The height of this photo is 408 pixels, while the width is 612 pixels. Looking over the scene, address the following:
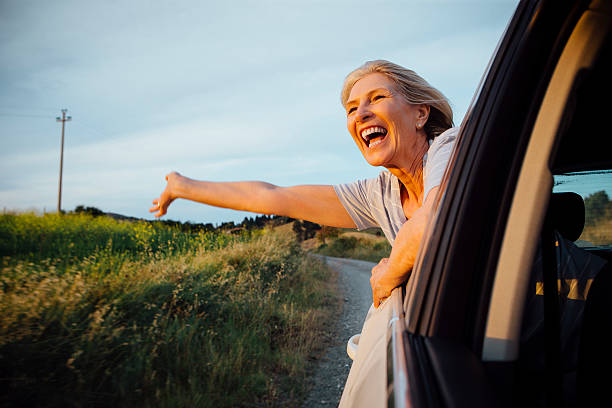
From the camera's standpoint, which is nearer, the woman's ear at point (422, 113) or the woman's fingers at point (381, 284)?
the woman's fingers at point (381, 284)

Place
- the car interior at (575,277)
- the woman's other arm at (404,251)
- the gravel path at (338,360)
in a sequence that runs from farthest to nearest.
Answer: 1. the gravel path at (338,360)
2. the woman's other arm at (404,251)
3. the car interior at (575,277)

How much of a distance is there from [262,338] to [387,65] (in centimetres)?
397

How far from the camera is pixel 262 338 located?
490 cm

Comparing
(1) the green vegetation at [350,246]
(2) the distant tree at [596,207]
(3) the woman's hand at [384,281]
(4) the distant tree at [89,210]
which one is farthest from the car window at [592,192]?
(1) the green vegetation at [350,246]

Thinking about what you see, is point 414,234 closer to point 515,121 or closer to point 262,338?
point 515,121

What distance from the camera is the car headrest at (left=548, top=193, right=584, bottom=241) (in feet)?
4.50

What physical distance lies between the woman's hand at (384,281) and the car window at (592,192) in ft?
3.02

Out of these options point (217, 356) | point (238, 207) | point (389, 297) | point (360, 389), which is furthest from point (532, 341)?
point (217, 356)

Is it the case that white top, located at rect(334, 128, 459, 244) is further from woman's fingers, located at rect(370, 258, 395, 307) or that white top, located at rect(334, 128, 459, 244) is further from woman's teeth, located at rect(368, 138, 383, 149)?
woman's fingers, located at rect(370, 258, 395, 307)

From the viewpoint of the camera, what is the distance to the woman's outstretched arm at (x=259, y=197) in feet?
7.88

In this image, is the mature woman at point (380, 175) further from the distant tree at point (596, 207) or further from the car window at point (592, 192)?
the distant tree at point (596, 207)

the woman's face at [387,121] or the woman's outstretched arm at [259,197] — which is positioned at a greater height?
the woman's face at [387,121]

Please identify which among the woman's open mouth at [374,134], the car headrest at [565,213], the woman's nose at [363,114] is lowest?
the car headrest at [565,213]

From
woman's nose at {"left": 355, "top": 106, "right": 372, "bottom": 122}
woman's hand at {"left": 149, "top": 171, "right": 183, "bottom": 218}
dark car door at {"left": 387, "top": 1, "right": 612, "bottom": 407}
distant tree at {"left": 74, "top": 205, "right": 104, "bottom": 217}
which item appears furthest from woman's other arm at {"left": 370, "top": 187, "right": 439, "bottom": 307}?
distant tree at {"left": 74, "top": 205, "right": 104, "bottom": 217}
